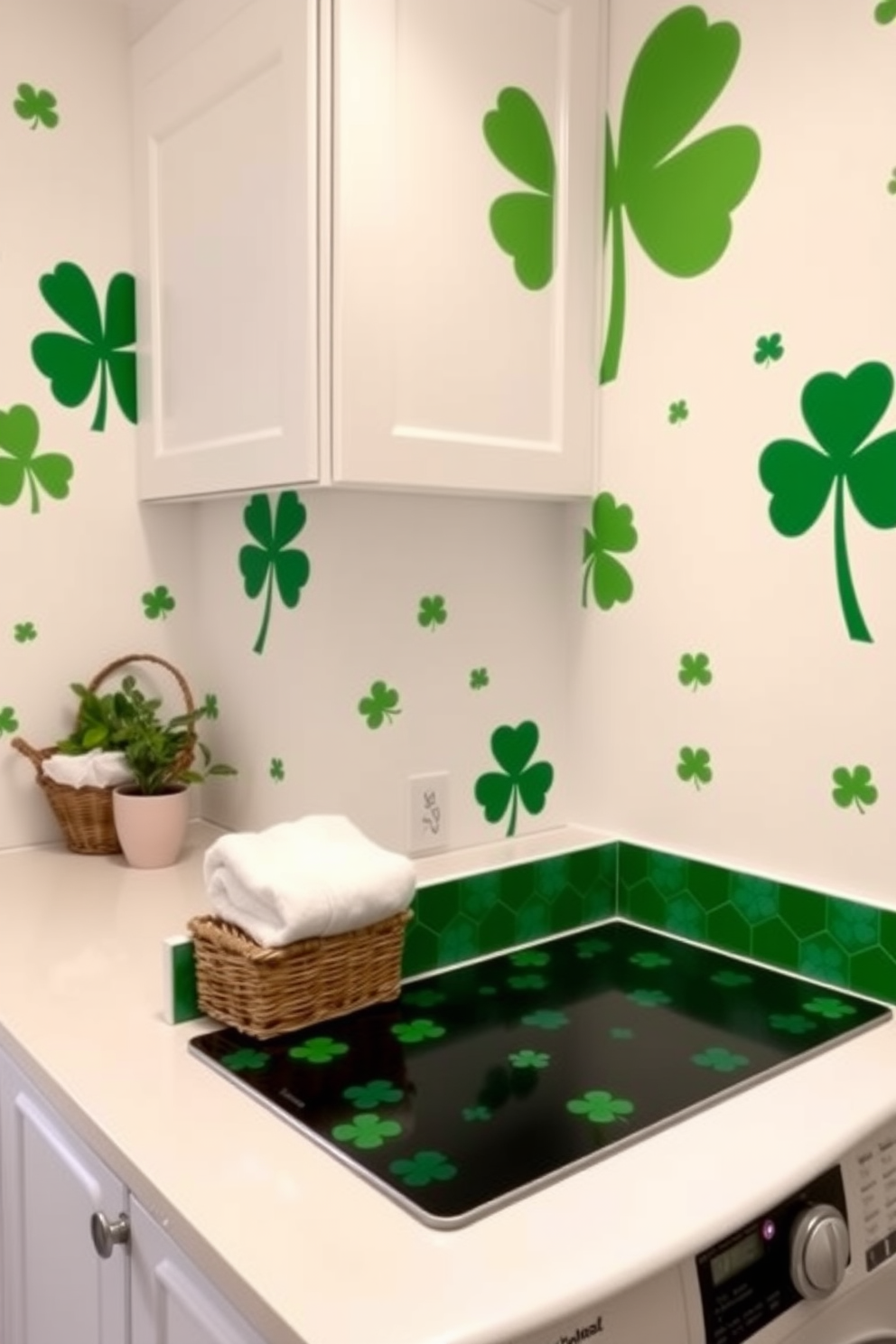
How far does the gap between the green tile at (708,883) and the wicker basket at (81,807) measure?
82cm

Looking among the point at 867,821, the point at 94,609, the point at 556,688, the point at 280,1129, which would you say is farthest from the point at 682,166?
the point at 280,1129

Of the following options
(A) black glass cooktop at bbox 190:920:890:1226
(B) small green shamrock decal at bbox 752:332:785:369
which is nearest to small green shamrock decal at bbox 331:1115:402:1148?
(A) black glass cooktop at bbox 190:920:890:1226

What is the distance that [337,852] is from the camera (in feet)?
4.01

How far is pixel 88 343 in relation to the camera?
5.89ft

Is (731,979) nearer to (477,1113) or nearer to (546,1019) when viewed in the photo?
(546,1019)

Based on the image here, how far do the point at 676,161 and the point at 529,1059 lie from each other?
1173 millimetres

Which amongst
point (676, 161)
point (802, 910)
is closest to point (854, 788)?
point (802, 910)

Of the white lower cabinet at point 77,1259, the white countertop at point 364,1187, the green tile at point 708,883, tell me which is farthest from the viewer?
the green tile at point 708,883

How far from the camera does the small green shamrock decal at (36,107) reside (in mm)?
1708

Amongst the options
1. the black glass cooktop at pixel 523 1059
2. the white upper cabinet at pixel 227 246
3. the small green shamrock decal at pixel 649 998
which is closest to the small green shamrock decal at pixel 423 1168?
the black glass cooktop at pixel 523 1059

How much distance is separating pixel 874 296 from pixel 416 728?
2.69 ft

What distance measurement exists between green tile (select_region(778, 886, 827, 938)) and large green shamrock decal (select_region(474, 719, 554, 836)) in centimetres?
44

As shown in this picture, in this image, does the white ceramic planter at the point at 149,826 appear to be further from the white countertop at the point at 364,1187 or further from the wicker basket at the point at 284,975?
the wicker basket at the point at 284,975

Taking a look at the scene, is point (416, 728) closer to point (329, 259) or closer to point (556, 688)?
point (556, 688)
